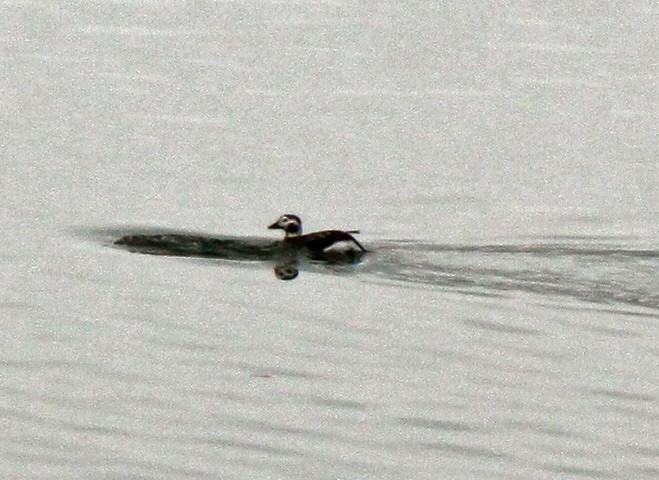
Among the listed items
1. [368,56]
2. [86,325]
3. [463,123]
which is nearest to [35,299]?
[86,325]

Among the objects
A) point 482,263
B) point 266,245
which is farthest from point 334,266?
point 482,263

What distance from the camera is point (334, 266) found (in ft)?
85.8

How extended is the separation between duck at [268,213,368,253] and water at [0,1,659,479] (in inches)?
14.1

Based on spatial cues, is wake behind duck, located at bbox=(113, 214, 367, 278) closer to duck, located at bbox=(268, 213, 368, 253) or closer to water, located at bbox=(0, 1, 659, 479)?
duck, located at bbox=(268, 213, 368, 253)

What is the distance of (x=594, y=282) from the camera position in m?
24.7

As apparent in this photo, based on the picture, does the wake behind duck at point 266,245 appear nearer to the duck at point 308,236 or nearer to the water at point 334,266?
the duck at point 308,236

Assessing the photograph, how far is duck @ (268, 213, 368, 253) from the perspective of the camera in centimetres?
2633

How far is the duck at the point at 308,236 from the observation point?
86.4 ft

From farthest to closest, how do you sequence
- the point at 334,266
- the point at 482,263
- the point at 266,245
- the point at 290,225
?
1. the point at 266,245
2. the point at 290,225
3. the point at 334,266
4. the point at 482,263

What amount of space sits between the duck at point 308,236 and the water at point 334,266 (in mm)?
357

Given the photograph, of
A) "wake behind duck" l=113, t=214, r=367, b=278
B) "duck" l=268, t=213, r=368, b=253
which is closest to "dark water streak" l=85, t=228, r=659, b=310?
"wake behind duck" l=113, t=214, r=367, b=278

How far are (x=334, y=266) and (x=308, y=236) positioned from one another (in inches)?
31.7

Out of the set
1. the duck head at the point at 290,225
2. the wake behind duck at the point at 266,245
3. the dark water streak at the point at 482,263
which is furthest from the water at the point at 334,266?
Answer: the duck head at the point at 290,225

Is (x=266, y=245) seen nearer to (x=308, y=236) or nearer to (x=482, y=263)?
(x=308, y=236)
